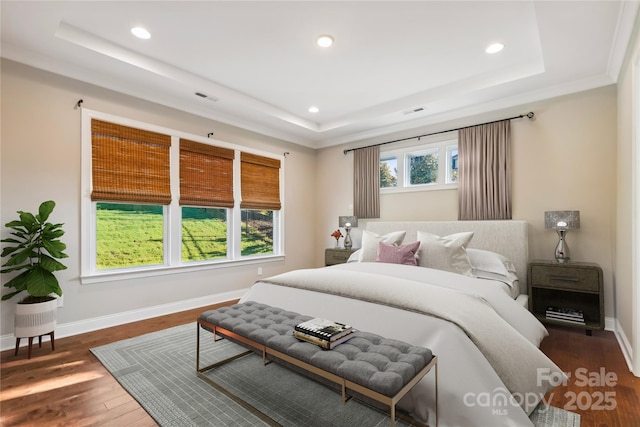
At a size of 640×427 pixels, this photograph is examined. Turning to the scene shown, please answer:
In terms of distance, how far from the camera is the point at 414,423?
68.2 inches

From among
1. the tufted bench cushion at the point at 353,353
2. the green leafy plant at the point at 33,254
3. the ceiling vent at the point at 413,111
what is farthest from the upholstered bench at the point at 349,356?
the ceiling vent at the point at 413,111

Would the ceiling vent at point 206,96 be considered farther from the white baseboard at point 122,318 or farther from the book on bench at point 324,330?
the book on bench at point 324,330

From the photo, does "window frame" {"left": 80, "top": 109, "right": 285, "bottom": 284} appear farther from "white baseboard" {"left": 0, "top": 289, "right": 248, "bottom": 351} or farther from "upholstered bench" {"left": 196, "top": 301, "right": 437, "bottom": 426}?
"upholstered bench" {"left": 196, "top": 301, "right": 437, "bottom": 426}

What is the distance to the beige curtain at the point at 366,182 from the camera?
16.8 ft

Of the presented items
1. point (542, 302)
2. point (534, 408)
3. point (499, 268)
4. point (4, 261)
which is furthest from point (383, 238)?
point (4, 261)

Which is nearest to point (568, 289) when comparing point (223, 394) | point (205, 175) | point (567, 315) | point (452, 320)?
point (567, 315)

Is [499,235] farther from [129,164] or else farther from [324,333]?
[129,164]

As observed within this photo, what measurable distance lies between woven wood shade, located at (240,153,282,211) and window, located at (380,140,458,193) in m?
1.79

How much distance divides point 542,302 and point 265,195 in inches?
158

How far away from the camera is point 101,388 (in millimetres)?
2158

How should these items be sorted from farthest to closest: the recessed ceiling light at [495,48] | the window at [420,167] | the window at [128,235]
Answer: the window at [420,167] < the window at [128,235] < the recessed ceiling light at [495,48]

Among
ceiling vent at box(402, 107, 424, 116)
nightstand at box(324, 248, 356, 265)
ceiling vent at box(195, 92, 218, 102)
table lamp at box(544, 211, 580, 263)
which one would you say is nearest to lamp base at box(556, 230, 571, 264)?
table lamp at box(544, 211, 580, 263)

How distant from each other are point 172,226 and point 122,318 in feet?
3.85

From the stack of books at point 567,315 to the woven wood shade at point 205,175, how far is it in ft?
13.7
